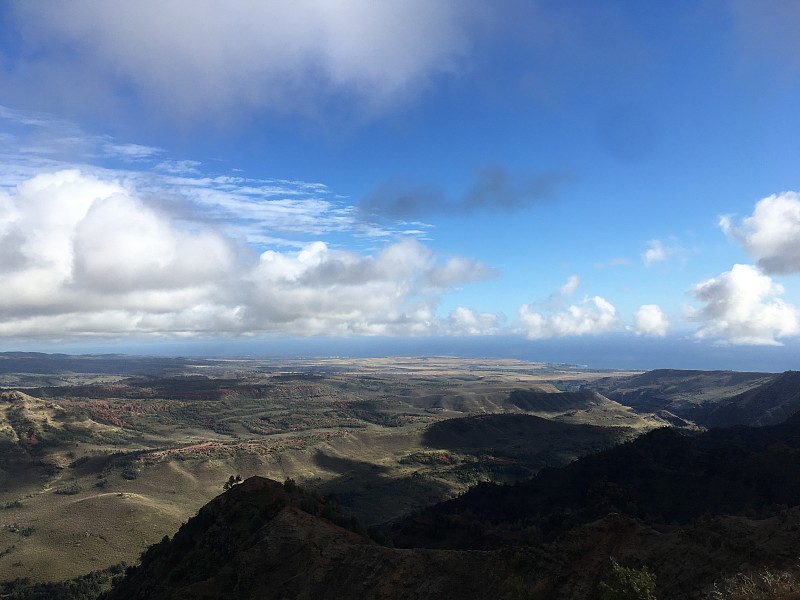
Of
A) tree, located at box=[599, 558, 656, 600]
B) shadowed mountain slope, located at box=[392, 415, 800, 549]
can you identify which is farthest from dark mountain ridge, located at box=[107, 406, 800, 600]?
tree, located at box=[599, 558, 656, 600]

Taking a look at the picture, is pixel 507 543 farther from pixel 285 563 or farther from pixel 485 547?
pixel 285 563

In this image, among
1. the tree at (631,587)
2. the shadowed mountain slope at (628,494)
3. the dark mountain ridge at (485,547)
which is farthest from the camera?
the shadowed mountain slope at (628,494)

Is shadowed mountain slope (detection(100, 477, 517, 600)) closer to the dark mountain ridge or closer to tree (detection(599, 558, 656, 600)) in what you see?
the dark mountain ridge

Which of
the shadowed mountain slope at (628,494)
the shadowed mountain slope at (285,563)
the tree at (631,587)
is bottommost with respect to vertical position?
the shadowed mountain slope at (628,494)

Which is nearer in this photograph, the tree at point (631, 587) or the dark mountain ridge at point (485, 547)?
the tree at point (631, 587)

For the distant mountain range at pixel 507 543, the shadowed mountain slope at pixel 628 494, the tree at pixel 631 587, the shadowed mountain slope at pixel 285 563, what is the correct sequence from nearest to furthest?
the tree at pixel 631 587, the distant mountain range at pixel 507 543, the shadowed mountain slope at pixel 285 563, the shadowed mountain slope at pixel 628 494

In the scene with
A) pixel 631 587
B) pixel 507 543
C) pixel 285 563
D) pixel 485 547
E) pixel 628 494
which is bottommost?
pixel 485 547

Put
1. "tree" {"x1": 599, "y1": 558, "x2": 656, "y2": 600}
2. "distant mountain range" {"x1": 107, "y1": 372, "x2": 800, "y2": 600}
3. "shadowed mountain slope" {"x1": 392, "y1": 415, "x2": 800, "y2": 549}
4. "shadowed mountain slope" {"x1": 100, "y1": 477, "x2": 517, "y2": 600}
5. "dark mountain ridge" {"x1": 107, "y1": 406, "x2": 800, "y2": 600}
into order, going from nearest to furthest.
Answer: "tree" {"x1": 599, "y1": 558, "x2": 656, "y2": 600} < "dark mountain ridge" {"x1": 107, "y1": 406, "x2": 800, "y2": 600} < "distant mountain range" {"x1": 107, "y1": 372, "x2": 800, "y2": 600} < "shadowed mountain slope" {"x1": 100, "y1": 477, "x2": 517, "y2": 600} < "shadowed mountain slope" {"x1": 392, "y1": 415, "x2": 800, "y2": 549}

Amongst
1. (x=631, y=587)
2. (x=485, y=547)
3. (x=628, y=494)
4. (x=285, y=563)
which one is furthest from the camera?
(x=628, y=494)

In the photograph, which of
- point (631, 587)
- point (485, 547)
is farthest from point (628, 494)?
point (631, 587)

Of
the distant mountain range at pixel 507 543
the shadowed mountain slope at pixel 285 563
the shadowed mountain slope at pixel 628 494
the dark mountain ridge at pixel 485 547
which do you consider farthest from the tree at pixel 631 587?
the shadowed mountain slope at pixel 628 494

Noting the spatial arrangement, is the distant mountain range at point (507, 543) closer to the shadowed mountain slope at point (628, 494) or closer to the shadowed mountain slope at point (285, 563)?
the shadowed mountain slope at point (285, 563)

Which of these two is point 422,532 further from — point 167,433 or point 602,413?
point 602,413

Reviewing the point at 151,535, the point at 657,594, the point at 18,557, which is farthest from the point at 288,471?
the point at 657,594
